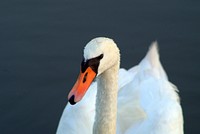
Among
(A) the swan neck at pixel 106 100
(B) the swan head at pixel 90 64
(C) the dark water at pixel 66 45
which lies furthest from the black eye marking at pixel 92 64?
(C) the dark water at pixel 66 45

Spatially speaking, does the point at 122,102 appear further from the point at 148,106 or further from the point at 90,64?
the point at 90,64

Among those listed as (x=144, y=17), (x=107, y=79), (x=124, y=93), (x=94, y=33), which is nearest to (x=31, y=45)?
(x=94, y=33)

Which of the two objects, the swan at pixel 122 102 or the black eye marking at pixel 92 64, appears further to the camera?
the swan at pixel 122 102

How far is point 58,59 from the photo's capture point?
5738 millimetres

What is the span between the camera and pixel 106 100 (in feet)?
10.5

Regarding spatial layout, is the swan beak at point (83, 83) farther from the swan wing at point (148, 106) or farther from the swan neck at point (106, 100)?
the swan wing at point (148, 106)

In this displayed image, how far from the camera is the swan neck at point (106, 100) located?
3.11 m

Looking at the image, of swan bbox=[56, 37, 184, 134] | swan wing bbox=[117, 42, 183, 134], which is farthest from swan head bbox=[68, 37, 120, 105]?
swan wing bbox=[117, 42, 183, 134]

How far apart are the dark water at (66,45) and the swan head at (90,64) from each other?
2.45m

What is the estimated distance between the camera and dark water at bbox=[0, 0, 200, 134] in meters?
5.32

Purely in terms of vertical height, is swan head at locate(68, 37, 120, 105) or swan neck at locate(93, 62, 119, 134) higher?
swan head at locate(68, 37, 120, 105)

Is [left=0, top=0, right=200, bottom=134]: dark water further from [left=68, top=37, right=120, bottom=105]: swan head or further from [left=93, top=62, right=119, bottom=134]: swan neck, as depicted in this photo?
[left=68, top=37, right=120, bottom=105]: swan head

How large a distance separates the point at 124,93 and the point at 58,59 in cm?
161

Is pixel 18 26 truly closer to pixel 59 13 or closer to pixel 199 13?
pixel 59 13
